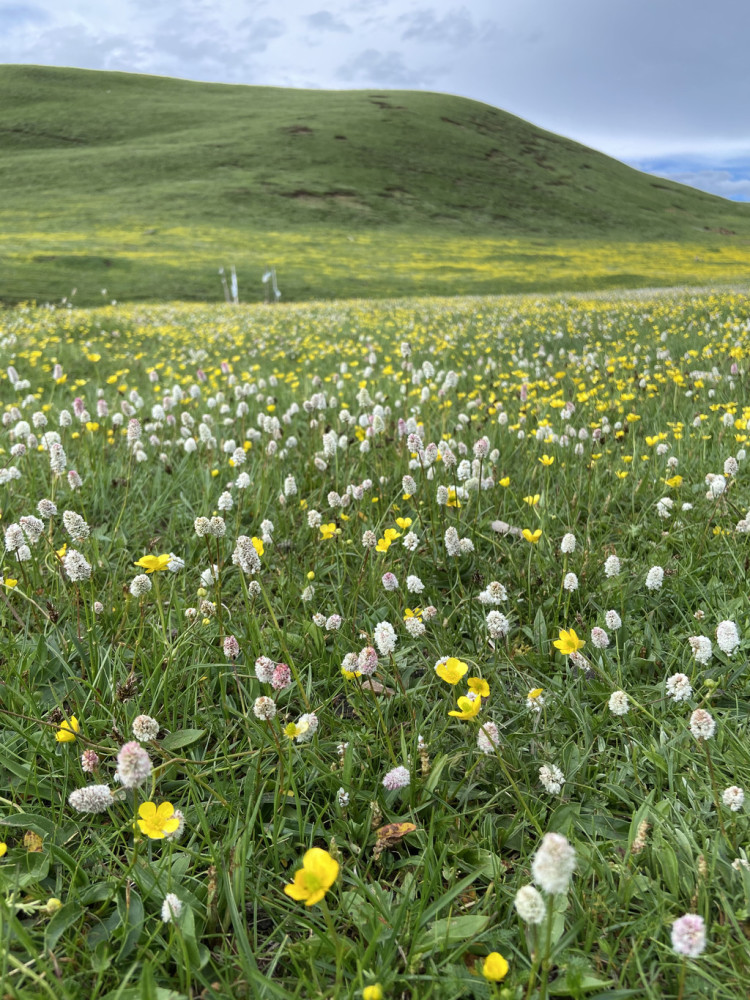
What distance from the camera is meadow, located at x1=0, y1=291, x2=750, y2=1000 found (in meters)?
1.34

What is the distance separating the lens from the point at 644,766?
1.85 metres

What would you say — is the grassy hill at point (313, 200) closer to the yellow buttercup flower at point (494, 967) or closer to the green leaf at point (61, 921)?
the green leaf at point (61, 921)

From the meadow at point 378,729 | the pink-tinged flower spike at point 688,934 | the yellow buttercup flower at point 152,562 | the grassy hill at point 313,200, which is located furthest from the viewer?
the grassy hill at point 313,200

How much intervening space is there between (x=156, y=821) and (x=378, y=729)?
737mm

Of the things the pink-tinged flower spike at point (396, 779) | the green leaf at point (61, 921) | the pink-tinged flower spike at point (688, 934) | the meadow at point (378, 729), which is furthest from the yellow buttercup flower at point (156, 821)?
the pink-tinged flower spike at point (688, 934)

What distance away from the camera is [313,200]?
69625 millimetres

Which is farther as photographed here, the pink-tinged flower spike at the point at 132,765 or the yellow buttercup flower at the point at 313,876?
the pink-tinged flower spike at the point at 132,765

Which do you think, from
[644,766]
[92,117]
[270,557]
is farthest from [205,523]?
[92,117]

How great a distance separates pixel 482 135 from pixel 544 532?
12243cm

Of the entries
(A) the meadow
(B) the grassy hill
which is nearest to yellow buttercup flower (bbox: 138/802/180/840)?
(A) the meadow

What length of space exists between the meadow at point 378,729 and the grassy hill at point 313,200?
2689 centimetres

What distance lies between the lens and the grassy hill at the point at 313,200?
36125 mm

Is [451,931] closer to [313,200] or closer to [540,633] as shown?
[540,633]

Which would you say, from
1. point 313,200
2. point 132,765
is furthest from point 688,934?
point 313,200
